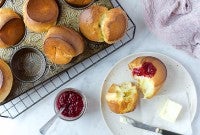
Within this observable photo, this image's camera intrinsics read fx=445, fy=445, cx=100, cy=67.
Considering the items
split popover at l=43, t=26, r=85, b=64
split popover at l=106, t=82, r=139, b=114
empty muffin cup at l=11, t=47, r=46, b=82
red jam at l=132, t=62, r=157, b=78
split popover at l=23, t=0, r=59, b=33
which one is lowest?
split popover at l=106, t=82, r=139, b=114

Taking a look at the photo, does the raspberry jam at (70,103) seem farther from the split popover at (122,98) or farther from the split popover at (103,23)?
the split popover at (103,23)

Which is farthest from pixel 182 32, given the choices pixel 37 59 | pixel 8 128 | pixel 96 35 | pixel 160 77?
pixel 8 128

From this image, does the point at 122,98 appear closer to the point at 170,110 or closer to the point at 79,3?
the point at 170,110

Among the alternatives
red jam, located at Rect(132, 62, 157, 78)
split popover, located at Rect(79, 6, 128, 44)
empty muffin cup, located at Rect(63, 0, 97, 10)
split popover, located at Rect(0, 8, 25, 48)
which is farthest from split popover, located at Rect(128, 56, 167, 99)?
split popover, located at Rect(0, 8, 25, 48)

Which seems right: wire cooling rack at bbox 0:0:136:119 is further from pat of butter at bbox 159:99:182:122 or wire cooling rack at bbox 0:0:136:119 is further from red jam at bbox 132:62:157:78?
pat of butter at bbox 159:99:182:122

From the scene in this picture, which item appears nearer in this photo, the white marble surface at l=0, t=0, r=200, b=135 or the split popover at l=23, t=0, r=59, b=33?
the split popover at l=23, t=0, r=59, b=33

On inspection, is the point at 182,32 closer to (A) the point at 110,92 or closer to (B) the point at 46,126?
(A) the point at 110,92

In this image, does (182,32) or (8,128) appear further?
(8,128)

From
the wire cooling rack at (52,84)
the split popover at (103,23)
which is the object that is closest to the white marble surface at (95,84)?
the wire cooling rack at (52,84)
